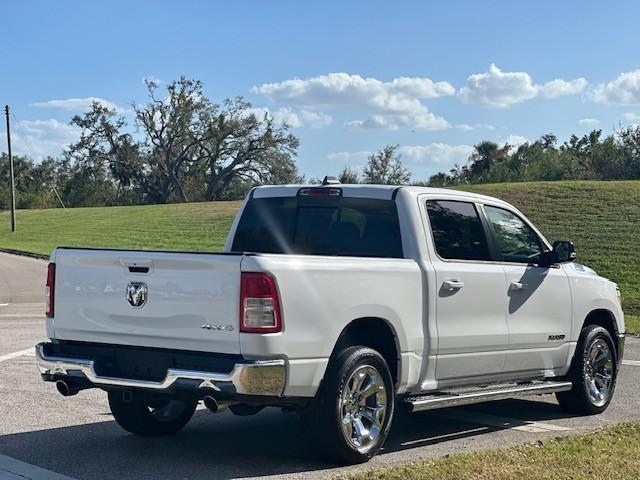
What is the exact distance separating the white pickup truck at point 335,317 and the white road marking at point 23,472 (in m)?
0.60

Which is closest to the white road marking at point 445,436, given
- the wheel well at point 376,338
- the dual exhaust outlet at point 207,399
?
the wheel well at point 376,338

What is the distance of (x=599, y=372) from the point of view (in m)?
8.62

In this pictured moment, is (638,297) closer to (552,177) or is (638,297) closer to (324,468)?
(324,468)

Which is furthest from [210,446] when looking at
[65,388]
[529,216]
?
[529,216]

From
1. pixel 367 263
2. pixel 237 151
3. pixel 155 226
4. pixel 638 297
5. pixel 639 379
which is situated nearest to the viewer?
pixel 367 263

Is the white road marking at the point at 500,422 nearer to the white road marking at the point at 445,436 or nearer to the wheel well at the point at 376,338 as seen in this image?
the white road marking at the point at 445,436

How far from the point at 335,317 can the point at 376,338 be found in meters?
0.67

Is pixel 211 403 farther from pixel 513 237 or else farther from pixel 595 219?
pixel 595 219

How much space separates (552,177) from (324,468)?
5808 cm

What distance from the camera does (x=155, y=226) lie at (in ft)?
164

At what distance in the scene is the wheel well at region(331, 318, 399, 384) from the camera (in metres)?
6.43

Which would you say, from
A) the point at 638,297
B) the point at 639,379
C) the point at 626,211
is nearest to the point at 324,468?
the point at 639,379

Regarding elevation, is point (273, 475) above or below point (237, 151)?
below

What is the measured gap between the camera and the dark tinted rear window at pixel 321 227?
709 cm
